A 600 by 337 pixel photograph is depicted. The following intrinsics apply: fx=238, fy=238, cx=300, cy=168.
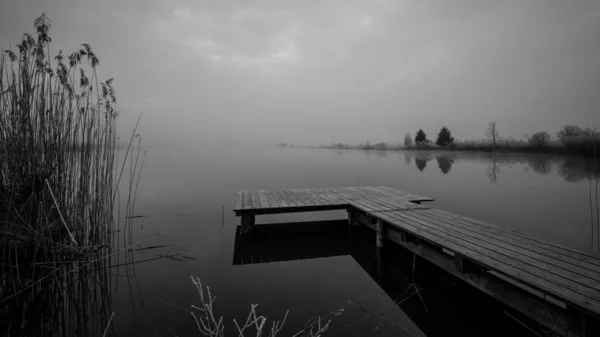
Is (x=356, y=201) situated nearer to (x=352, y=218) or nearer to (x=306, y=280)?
(x=352, y=218)

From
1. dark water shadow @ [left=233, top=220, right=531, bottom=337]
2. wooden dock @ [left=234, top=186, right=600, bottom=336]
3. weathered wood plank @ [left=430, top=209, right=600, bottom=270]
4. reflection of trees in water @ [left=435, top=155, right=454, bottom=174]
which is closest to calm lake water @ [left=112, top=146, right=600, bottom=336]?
dark water shadow @ [left=233, top=220, right=531, bottom=337]

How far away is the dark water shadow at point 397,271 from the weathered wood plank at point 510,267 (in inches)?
29.1

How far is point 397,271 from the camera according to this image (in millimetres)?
3945

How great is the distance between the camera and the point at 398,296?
10.6 ft

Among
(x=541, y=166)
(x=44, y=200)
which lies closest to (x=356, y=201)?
(x=44, y=200)

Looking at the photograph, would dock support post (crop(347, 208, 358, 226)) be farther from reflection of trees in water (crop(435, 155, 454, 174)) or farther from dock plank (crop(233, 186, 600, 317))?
reflection of trees in water (crop(435, 155, 454, 174))

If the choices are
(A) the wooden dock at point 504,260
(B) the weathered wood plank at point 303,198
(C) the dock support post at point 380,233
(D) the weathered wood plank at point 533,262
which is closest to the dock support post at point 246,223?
(A) the wooden dock at point 504,260

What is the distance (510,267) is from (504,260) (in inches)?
7.3

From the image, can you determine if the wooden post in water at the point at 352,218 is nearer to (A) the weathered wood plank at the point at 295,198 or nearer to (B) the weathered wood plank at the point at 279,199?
(A) the weathered wood plank at the point at 295,198

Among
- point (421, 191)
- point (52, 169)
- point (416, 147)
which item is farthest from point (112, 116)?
point (416, 147)

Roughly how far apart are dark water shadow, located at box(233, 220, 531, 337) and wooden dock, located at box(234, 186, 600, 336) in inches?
13.6

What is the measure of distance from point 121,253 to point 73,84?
121 inches

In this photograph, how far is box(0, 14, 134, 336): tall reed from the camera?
2.52 meters

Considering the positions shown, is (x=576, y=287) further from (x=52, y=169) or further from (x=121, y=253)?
(x=121, y=253)
